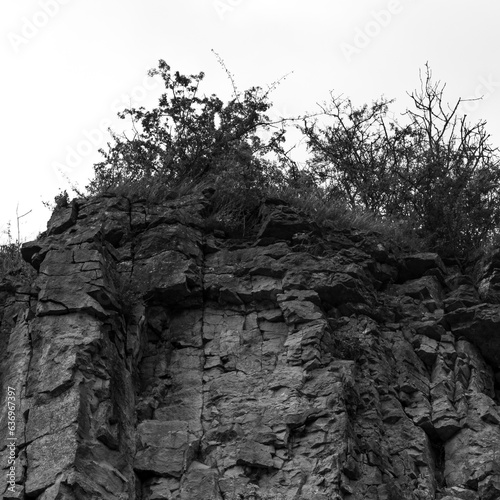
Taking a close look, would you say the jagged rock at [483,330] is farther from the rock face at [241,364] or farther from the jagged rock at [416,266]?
the jagged rock at [416,266]

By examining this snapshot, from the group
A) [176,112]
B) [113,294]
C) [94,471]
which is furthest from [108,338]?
[176,112]

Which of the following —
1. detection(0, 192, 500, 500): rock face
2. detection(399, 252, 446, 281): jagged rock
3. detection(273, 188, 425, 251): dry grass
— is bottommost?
detection(0, 192, 500, 500): rock face

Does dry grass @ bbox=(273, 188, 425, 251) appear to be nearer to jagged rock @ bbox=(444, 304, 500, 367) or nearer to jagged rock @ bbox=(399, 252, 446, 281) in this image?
jagged rock @ bbox=(399, 252, 446, 281)

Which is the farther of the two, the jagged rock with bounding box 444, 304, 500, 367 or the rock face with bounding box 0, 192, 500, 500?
the jagged rock with bounding box 444, 304, 500, 367

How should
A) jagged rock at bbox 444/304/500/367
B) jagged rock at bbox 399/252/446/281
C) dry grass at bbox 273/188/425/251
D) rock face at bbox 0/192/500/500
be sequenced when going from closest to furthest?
rock face at bbox 0/192/500/500 → jagged rock at bbox 444/304/500/367 → jagged rock at bbox 399/252/446/281 → dry grass at bbox 273/188/425/251

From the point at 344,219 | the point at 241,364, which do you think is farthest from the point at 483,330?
the point at 241,364

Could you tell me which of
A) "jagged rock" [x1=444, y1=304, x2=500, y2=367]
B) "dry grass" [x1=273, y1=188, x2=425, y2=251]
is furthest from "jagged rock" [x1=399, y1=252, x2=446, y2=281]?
"jagged rock" [x1=444, y1=304, x2=500, y2=367]

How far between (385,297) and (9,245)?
17.6 feet

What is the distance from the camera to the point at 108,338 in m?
10.6

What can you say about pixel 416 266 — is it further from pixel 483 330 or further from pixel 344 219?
pixel 483 330

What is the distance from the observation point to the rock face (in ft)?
31.6

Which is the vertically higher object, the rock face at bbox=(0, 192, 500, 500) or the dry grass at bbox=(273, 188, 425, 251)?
the dry grass at bbox=(273, 188, 425, 251)

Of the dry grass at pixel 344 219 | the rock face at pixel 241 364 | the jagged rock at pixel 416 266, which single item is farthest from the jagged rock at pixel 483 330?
the dry grass at pixel 344 219

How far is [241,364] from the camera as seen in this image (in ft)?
36.4
